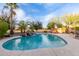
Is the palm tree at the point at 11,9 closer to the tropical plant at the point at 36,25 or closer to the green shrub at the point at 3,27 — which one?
the green shrub at the point at 3,27

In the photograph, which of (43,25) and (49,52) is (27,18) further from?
(49,52)

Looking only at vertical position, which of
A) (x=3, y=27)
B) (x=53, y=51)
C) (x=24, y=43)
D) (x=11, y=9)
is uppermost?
(x=11, y=9)

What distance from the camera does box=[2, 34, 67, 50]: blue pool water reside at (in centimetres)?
314

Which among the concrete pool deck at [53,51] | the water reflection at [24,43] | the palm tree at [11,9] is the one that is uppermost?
the palm tree at [11,9]

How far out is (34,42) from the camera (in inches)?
125

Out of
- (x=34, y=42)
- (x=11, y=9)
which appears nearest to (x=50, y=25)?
(x=34, y=42)

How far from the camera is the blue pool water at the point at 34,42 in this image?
3.14 meters

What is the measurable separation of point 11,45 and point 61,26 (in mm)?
971

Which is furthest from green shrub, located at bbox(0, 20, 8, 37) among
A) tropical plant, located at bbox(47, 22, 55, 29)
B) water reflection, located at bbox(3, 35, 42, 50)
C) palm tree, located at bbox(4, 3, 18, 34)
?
tropical plant, located at bbox(47, 22, 55, 29)

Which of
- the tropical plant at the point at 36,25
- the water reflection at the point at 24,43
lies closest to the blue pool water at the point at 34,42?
the water reflection at the point at 24,43

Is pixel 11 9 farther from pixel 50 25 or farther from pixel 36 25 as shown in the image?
pixel 50 25

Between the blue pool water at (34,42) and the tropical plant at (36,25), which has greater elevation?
the tropical plant at (36,25)

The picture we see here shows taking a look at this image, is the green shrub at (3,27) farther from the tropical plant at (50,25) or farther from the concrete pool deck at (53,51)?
the tropical plant at (50,25)

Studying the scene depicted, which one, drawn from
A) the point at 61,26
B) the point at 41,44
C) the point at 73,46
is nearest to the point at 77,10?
the point at 61,26
